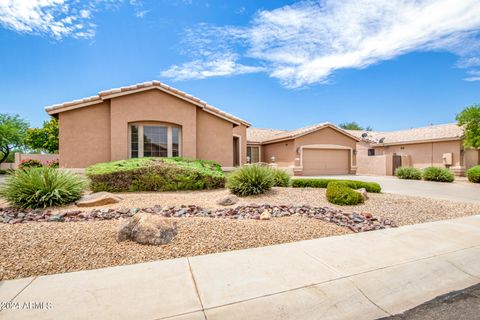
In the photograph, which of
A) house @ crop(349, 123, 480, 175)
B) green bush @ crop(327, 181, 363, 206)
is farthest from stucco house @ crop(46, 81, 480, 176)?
green bush @ crop(327, 181, 363, 206)

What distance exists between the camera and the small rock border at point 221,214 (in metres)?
5.30

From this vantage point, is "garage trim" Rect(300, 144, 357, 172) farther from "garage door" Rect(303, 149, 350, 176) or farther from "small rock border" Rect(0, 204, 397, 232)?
"small rock border" Rect(0, 204, 397, 232)

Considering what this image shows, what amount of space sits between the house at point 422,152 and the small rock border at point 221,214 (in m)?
19.2

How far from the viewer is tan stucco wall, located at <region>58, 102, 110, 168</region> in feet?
37.5

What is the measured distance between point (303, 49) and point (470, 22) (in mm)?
7515

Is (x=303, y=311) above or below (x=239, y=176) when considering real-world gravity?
below

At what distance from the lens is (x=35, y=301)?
8.39 ft

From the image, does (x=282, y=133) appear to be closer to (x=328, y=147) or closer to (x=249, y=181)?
(x=328, y=147)

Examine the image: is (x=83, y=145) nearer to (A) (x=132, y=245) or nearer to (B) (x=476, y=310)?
(A) (x=132, y=245)

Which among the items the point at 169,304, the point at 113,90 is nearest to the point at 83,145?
the point at 113,90

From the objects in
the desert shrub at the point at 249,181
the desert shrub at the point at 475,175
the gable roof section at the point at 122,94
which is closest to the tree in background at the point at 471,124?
the desert shrub at the point at 475,175

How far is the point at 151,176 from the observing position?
904 cm

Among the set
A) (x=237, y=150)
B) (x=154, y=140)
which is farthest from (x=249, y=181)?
(x=237, y=150)

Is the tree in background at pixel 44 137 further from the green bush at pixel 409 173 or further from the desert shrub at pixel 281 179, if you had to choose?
the green bush at pixel 409 173
